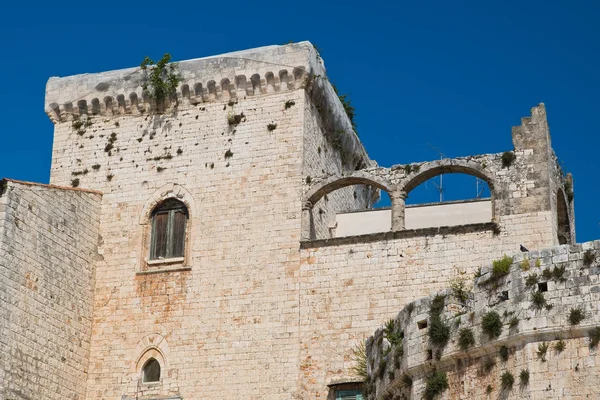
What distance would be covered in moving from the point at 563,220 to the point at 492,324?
11.0m

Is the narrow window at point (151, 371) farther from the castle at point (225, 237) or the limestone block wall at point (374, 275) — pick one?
the limestone block wall at point (374, 275)

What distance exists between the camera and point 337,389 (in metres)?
20.5

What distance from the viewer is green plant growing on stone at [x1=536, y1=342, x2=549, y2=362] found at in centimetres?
1240

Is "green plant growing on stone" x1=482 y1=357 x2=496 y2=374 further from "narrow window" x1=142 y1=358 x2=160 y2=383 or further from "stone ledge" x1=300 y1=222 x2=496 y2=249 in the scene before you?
"narrow window" x1=142 y1=358 x2=160 y2=383

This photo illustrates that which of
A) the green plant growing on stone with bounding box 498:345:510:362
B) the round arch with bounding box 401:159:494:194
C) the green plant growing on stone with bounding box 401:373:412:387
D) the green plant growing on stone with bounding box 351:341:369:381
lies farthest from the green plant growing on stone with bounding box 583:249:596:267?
the round arch with bounding box 401:159:494:194

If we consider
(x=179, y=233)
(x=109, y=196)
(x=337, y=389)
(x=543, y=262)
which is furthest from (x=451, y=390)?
(x=109, y=196)

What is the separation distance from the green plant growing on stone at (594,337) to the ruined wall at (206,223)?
30.7ft

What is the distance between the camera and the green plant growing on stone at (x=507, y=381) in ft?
41.3

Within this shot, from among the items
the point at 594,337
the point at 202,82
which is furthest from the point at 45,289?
the point at 594,337

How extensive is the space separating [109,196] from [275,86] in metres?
4.52

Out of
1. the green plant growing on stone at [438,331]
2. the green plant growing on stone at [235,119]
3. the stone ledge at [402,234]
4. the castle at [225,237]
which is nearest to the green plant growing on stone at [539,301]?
the green plant growing on stone at [438,331]

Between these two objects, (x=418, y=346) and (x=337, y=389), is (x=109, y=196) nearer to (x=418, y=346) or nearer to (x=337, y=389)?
(x=337, y=389)

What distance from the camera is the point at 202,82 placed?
23797 mm

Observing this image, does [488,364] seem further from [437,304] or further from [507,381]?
[437,304]
